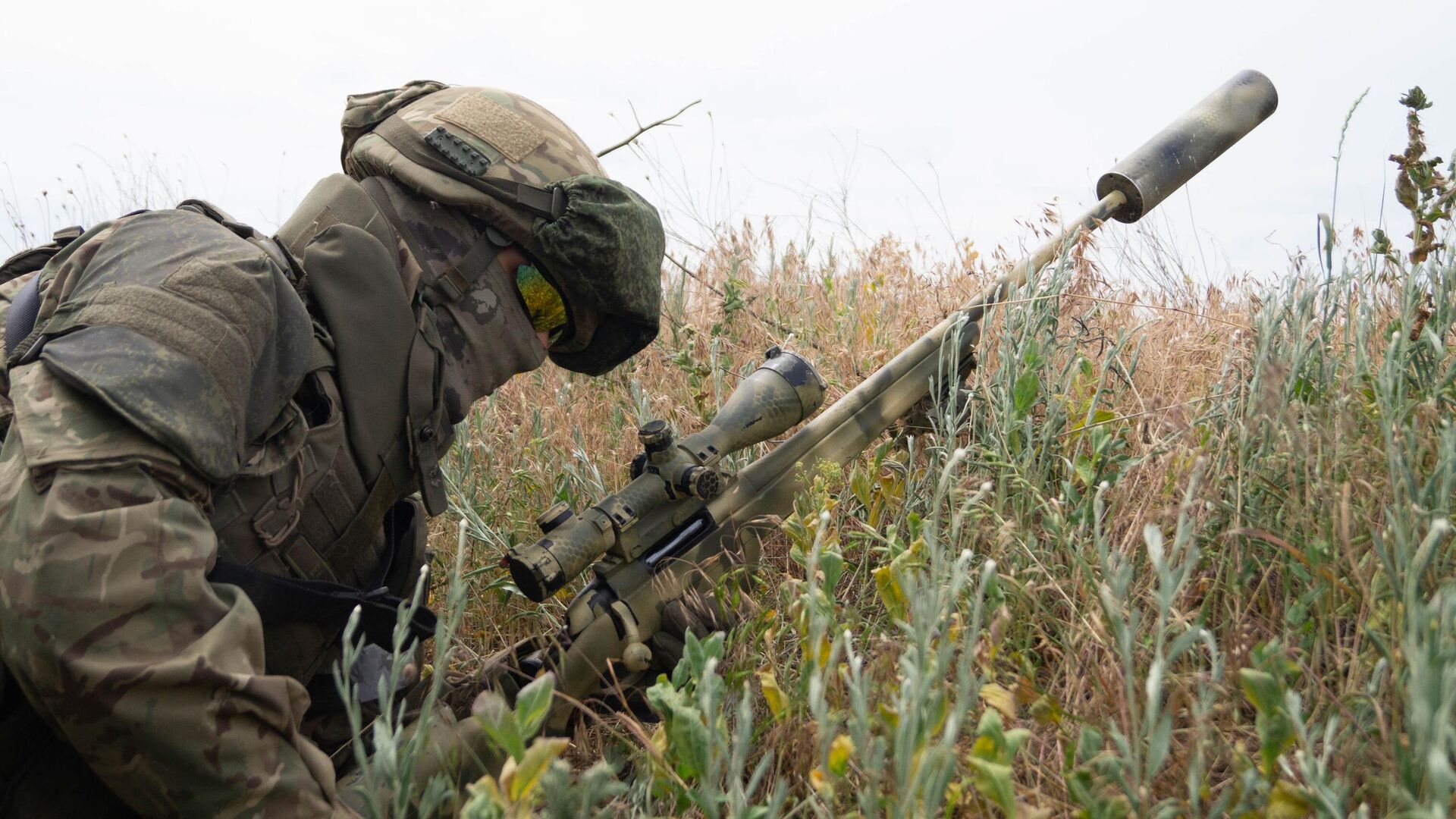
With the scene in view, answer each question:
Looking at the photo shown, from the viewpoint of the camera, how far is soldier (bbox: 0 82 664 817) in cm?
155

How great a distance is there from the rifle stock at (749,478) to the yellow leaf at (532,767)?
1102 mm

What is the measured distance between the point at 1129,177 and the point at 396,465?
2.30 metres

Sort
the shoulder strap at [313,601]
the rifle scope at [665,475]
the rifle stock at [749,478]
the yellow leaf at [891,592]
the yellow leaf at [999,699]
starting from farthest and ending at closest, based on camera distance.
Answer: the rifle stock at [749,478] < the rifle scope at [665,475] < the shoulder strap at [313,601] < the yellow leaf at [891,592] < the yellow leaf at [999,699]

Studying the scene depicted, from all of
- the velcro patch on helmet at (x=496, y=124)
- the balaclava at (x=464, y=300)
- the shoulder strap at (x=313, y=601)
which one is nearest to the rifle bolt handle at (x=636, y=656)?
the shoulder strap at (x=313, y=601)

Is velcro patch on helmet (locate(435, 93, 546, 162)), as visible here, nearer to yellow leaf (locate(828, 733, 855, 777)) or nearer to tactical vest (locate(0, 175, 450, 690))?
tactical vest (locate(0, 175, 450, 690))

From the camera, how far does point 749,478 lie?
111 inches

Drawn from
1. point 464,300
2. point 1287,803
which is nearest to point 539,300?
point 464,300

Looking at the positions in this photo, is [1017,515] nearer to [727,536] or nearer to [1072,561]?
[1072,561]

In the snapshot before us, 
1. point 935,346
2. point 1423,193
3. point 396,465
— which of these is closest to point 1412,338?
point 1423,193

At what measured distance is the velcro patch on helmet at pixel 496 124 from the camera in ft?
8.16

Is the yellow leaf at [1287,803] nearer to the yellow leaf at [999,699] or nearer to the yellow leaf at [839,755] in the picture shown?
the yellow leaf at [999,699]

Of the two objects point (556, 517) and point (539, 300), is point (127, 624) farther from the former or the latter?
point (539, 300)

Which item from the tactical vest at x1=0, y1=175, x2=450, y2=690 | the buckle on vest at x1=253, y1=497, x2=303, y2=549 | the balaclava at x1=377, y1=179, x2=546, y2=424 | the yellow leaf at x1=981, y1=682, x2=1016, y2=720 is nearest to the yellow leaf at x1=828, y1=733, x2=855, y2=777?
the yellow leaf at x1=981, y1=682, x2=1016, y2=720

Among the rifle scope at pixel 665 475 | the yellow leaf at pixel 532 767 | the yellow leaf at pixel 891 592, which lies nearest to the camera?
the yellow leaf at pixel 532 767
